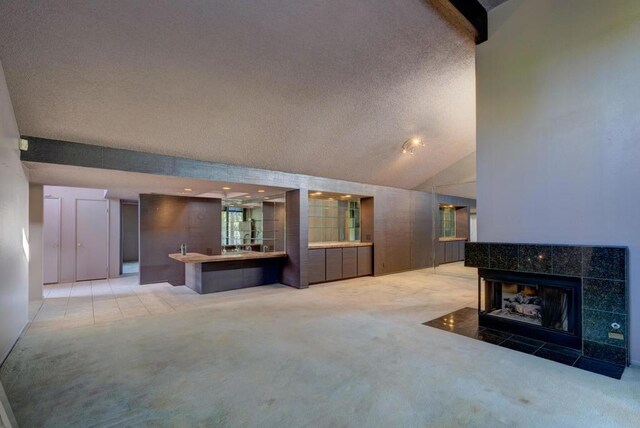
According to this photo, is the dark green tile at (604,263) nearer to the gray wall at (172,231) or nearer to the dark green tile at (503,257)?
the dark green tile at (503,257)

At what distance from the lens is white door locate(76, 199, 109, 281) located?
24.3ft

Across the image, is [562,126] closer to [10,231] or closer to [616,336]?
[616,336]

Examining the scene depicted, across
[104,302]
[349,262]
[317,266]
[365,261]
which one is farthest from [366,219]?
[104,302]

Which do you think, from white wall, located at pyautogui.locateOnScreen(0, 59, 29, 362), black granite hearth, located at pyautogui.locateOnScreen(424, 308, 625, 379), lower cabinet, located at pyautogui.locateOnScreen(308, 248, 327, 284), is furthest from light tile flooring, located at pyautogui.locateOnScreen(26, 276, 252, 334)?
black granite hearth, located at pyautogui.locateOnScreen(424, 308, 625, 379)

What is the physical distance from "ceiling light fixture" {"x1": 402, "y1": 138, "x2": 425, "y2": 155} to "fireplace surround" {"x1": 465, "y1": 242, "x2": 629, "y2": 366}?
2876mm

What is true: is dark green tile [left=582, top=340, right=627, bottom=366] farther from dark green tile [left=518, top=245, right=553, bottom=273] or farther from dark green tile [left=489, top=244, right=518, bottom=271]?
dark green tile [left=489, top=244, right=518, bottom=271]

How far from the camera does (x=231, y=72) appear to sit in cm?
346

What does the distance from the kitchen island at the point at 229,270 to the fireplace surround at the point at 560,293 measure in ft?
13.6

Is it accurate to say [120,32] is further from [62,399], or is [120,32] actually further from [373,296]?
[373,296]

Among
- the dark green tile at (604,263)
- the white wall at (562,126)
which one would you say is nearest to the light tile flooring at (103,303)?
the white wall at (562,126)

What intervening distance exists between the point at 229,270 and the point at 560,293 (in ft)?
17.5

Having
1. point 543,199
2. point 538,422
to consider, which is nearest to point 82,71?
point 538,422

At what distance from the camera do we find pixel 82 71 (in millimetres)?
3045

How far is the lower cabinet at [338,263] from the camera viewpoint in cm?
662
